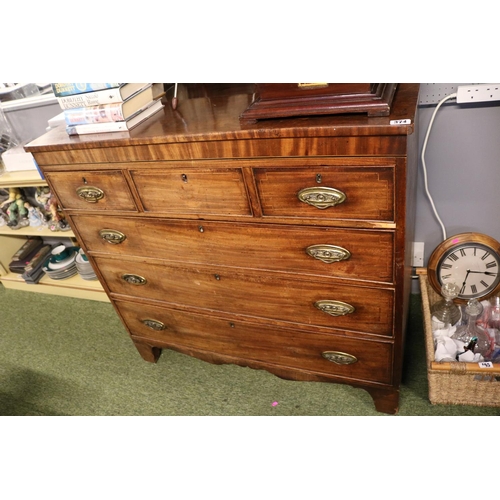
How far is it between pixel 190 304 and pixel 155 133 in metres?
0.66

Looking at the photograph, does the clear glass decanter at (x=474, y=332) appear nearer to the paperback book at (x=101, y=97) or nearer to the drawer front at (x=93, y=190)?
the drawer front at (x=93, y=190)

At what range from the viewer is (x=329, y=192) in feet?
3.28

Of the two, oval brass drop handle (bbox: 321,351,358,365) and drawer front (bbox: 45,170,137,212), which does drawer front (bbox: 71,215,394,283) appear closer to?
drawer front (bbox: 45,170,137,212)

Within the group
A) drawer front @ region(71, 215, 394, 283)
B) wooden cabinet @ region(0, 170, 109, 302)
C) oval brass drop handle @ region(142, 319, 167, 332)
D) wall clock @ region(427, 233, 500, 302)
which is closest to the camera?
drawer front @ region(71, 215, 394, 283)

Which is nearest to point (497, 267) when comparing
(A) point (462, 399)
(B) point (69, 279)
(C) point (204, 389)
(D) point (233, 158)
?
(A) point (462, 399)

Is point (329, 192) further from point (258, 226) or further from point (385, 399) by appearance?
point (385, 399)

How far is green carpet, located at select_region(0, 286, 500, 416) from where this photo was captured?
1.56 metres

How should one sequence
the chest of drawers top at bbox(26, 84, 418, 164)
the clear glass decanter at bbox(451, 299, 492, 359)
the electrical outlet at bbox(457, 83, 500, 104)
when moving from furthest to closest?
1. the clear glass decanter at bbox(451, 299, 492, 359)
2. the electrical outlet at bbox(457, 83, 500, 104)
3. the chest of drawers top at bbox(26, 84, 418, 164)

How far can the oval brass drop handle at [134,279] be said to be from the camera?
5.01 ft

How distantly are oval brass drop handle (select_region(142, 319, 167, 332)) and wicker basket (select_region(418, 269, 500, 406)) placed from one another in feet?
3.35

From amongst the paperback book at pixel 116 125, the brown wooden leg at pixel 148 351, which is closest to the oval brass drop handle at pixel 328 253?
the paperback book at pixel 116 125

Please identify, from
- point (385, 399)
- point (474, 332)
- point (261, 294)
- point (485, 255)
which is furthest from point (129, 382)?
point (485, 255)

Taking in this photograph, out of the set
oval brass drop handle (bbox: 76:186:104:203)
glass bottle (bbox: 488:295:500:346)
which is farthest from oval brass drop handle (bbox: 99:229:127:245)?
glass bottle (bbox: 488:295:500:346)

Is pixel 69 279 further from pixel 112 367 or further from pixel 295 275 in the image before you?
pixel 295 275
